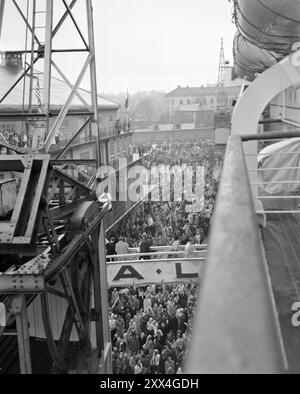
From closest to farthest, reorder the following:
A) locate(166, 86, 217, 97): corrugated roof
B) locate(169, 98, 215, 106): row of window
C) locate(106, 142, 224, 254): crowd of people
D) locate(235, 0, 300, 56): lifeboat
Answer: locate(235, 0, 300, 56): lifeboat
locate(106, 142, 224, 254): crowd of people
locate(169, 98, 215, 106): row of window
locate(166, 86, 217, 97): corrugated roof

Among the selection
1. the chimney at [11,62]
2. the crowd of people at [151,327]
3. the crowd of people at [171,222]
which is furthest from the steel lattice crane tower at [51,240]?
the chimney at [11,62]

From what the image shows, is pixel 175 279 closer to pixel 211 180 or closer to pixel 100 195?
pixel 100 195

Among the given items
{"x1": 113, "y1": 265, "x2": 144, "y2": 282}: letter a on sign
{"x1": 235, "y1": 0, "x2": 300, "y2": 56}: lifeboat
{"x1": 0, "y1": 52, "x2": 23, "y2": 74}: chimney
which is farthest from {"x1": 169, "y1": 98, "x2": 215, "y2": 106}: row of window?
{"x1": 113, "y1": 265, "x2": 144, "y2": 282}: letter a on sign

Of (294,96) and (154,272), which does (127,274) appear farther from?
(294,96)

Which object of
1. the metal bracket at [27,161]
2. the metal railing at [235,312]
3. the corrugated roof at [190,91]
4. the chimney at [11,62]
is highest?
the corrugated roof at [190,91]

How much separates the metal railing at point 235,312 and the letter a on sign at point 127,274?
8.22m

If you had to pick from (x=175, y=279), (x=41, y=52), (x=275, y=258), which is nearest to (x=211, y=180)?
(x=175, y=279)

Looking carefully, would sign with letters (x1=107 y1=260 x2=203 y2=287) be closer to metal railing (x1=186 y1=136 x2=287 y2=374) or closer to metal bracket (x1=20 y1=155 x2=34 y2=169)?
metal bracket (x1=20 y1=155 x2=34 y2=169)

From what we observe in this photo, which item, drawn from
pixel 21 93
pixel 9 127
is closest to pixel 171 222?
pixel 9 127

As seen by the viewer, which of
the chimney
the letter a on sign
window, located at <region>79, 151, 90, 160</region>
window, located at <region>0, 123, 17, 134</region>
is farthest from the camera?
the chimney

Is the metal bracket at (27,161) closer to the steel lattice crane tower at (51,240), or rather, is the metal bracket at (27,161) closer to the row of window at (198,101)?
the steel lattice crane tower at (51,240)

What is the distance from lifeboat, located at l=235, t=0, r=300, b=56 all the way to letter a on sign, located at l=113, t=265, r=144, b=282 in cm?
525

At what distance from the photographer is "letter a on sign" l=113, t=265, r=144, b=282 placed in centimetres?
905

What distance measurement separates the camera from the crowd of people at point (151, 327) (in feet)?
24.6
